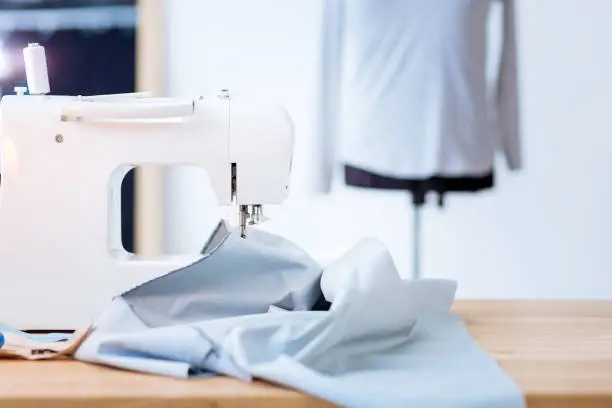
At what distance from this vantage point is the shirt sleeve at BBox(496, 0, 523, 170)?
102 inches

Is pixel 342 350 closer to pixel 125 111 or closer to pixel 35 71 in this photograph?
pixel 125 111

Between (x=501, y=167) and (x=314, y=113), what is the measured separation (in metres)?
0.63

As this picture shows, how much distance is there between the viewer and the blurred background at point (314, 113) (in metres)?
2.93

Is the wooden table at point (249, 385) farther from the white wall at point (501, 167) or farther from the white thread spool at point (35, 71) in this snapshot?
the white wall at point (501, 167)

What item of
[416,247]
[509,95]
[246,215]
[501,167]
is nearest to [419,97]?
[509,95]

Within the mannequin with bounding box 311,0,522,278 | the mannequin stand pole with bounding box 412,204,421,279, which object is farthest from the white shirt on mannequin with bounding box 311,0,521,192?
the mannequin stand pole with bounding box 412,204,421,279

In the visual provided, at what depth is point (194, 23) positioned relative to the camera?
2977 mm

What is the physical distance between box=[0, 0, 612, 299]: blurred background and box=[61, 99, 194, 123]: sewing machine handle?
1.67 meters

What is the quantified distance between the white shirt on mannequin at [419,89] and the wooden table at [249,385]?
1.20 metres

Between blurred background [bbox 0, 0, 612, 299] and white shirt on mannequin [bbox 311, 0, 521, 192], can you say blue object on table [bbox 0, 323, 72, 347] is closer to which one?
white shirt on mannequin [bbox 311, 0, 521, 192]

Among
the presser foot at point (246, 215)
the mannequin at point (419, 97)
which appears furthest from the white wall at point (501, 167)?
the presser foot at point (246, 215)

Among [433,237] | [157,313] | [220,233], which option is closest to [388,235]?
[433,237]

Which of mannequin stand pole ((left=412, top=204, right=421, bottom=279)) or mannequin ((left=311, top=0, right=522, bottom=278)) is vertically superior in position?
mannequin ((left=311, top=0, right=522, bottom=278))

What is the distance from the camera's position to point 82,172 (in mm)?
1267
